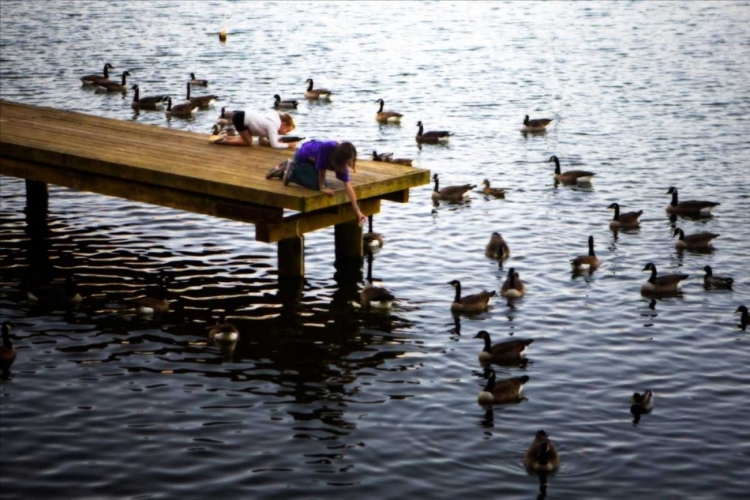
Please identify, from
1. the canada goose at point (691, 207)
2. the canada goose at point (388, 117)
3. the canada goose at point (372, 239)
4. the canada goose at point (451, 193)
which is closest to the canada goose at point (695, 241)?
the canada goose at point (691, 207)

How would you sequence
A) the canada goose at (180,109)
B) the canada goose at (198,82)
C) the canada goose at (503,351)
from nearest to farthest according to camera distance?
the canada goose at (503,351), the canada goose at (180,109), the canada goose at (198,82)

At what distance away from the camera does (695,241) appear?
2680 centimetres

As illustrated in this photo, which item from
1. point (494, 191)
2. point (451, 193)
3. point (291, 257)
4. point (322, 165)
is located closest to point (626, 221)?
point (494, 191)

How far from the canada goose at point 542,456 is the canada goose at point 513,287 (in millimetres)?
7406

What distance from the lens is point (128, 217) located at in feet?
96.0

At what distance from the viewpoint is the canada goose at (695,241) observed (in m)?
26.8

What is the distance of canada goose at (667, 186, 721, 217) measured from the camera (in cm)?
2919

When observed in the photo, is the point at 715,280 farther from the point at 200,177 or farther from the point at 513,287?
the point at 200,177

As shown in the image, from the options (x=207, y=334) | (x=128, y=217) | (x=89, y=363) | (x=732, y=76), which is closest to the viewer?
(x=89, y=363)

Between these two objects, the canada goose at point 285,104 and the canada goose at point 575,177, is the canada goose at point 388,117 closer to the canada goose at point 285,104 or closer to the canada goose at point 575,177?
the canada goose at point 285,104

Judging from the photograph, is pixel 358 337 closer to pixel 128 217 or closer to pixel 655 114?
pixel 128 217

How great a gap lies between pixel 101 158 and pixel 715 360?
12955 mm

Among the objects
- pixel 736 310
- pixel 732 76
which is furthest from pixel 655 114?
pixel 736 310

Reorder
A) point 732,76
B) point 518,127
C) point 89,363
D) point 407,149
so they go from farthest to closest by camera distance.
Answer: point 732,76
point 518,127
point 407,149
point 89,363
